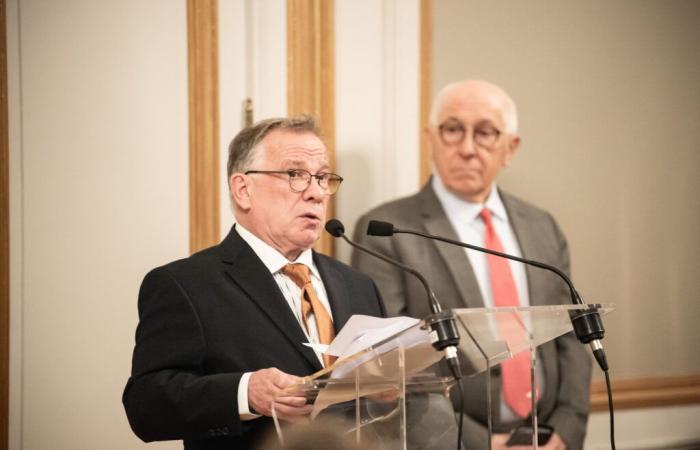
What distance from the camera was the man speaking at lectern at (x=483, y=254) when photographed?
2990mm

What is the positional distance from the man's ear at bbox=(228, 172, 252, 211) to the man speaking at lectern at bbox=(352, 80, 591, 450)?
757 mm

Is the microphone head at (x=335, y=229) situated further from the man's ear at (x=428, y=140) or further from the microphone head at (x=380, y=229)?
the man's ear at (x=428, y=140)

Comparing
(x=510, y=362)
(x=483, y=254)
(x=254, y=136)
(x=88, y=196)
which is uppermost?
(x=254, y=136)

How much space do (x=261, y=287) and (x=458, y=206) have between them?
1187 millimetres

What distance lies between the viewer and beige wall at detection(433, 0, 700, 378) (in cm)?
372

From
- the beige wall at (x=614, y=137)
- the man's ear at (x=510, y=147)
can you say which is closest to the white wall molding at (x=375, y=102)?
the beige wall at (x=614, y=137)

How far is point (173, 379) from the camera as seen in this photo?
6.53 feet

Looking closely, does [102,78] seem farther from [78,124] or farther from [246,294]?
[246,294]

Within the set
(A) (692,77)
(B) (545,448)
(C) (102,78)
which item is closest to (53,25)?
(C) (102,78)

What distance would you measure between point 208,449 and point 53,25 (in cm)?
158

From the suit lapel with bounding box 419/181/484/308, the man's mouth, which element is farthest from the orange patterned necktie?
the suit lapel with bounding box 419/181/484/308

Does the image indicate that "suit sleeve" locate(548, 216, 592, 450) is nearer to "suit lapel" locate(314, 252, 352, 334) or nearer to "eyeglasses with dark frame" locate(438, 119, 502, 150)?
"eyeglasses with dark frame" locate(438, 119, 502, 150)

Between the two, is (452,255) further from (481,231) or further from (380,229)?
(380,229)

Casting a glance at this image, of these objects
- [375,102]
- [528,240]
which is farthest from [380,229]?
[375,102]
